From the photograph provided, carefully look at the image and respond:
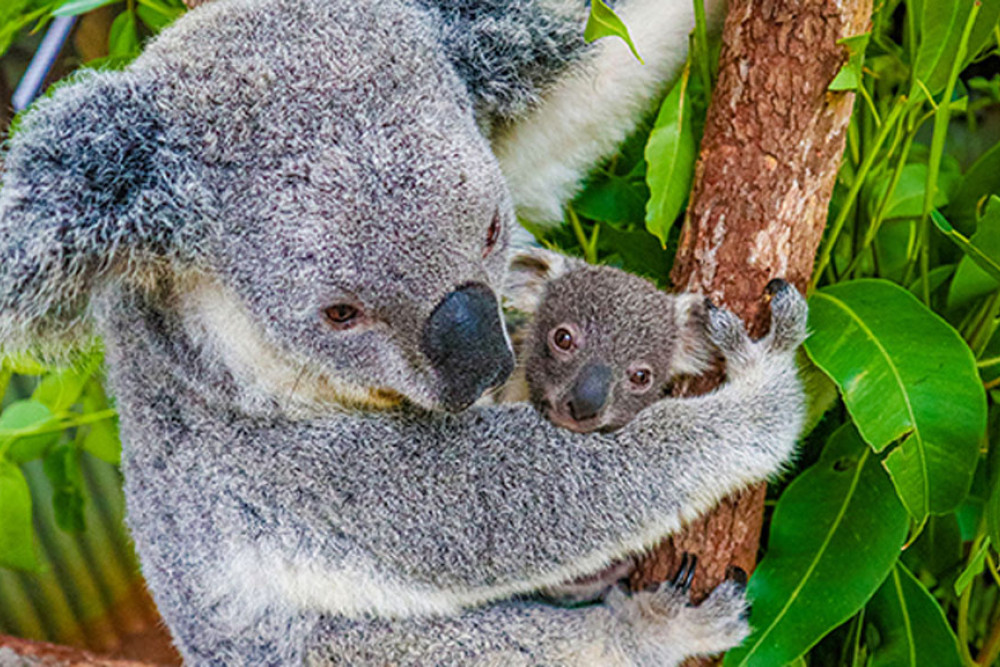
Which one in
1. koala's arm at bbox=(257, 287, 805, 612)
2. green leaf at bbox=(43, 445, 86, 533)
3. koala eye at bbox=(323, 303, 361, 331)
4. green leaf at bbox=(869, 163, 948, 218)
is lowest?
green leaf at bbox=(43, 445, 86, 533)

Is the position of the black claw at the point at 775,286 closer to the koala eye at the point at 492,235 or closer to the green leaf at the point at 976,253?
the green leaf at the point at 976,253

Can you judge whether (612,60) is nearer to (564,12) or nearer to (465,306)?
(564,12)

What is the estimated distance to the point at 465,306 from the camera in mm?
1718

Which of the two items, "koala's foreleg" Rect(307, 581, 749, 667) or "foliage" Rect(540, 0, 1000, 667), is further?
"koala's foreleg" Rect(307, 581, 749, 667)

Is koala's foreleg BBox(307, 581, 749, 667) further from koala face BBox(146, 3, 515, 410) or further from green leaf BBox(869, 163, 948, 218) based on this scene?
green leaf BBox(869, 163, 948, 218)

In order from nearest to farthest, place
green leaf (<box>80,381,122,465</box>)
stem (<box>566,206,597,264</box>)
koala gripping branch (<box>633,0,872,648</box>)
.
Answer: koala gripping branch (<box>633,0,872,648</box>) → stem (<box>566,206,597,264</box>) → green leaf (<box>80,381,122,465</box>)

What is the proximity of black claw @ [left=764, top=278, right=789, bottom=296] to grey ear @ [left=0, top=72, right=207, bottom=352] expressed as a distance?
3.76 feet

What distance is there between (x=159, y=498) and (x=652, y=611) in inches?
44.1

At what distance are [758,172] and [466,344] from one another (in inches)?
28.3

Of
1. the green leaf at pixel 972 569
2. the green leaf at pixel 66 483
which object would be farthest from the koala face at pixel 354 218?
the green leaf at pixel 66 483

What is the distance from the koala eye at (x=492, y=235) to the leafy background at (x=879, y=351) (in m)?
0.33

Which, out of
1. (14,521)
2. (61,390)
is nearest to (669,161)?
(61,390)

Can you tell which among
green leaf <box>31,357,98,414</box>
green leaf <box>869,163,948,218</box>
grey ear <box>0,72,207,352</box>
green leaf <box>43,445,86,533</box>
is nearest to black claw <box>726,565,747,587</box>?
green leaf <box>869,163,948,218</box>

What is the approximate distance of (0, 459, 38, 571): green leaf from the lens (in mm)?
2777
